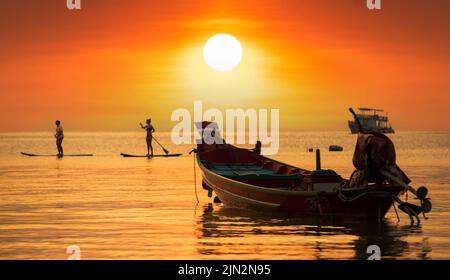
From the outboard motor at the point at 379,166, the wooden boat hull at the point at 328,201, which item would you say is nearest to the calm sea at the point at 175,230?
the wooden boat hull at the point at 328,201

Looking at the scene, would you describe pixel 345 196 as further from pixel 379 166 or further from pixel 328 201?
pixel 379 166

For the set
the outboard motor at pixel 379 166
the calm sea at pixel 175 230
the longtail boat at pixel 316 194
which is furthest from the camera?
the outboard motor at pixel 379 166

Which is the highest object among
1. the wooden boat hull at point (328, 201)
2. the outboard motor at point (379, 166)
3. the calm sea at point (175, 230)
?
the outboard motor at point (379, 166)

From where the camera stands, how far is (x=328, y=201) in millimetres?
20219

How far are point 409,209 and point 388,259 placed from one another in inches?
194

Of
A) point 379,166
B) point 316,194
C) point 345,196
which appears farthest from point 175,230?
point 379,166

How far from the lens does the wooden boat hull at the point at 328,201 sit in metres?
19.8

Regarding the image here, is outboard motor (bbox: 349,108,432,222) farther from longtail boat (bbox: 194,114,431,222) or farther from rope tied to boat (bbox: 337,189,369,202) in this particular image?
rope tied to boat (bbox: 337,189,369,202)

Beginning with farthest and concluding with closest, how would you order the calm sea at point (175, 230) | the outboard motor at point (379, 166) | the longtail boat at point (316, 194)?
the outboard motor at point (379, 166) → the longtail boat at point (316, 194) → the calm sea at point (175, 230)

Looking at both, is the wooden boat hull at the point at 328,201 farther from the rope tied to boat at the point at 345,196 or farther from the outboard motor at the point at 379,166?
the outboard motor at the point at 379,166

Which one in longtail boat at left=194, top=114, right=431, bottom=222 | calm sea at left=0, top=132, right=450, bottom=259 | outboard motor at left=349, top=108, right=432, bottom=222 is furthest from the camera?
outboard motor at left=349, top=108, right=432, bottom=222

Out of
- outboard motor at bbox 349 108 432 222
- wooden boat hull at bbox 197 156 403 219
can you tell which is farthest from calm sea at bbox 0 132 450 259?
outboard motor at bbox 349 108 432 222

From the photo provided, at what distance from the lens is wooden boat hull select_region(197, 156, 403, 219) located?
1975 cm

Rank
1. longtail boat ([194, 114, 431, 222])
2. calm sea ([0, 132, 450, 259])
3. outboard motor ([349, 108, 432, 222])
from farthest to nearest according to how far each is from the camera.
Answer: outboard motor ([349, 108, 432, 222]) → longtail boat ([194, 114, 431, 222]) → calm sea ([0, 132, 450, 259])
